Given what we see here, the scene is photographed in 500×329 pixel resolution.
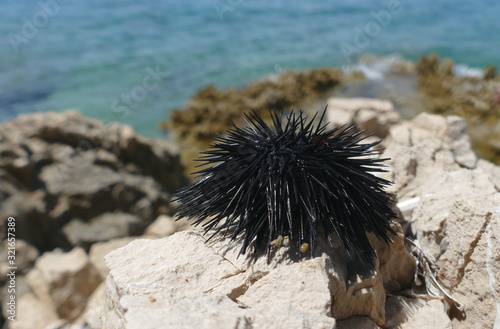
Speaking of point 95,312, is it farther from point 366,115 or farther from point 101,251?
point 366,115

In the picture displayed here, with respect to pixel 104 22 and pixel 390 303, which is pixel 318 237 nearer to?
pixel 390 303

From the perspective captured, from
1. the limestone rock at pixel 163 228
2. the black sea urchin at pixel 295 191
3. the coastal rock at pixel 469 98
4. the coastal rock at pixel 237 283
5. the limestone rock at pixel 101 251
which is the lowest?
the limestone rock at pixel 101 251

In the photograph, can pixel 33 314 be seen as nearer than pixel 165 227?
Yes

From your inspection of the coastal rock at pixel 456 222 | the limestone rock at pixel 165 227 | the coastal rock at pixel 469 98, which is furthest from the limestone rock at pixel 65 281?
the coastal rock at pixel 469 98

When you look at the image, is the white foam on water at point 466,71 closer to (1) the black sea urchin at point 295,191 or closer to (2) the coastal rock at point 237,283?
(1) the black sea urchin at point 295,191

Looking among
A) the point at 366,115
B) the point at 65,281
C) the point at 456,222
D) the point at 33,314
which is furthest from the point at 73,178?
the point at 456,222

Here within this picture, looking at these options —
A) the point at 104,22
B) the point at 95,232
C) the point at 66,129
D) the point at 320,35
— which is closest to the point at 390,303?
the point at 95,232

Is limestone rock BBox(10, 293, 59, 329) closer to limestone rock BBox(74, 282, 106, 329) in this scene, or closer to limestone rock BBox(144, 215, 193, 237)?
limestone rock BBox(74, 282, 106, 329)

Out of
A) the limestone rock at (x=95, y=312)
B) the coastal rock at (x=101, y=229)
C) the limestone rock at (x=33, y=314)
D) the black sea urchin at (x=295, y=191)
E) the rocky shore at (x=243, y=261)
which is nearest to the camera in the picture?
the rocky shore at (x=243, y=261)
